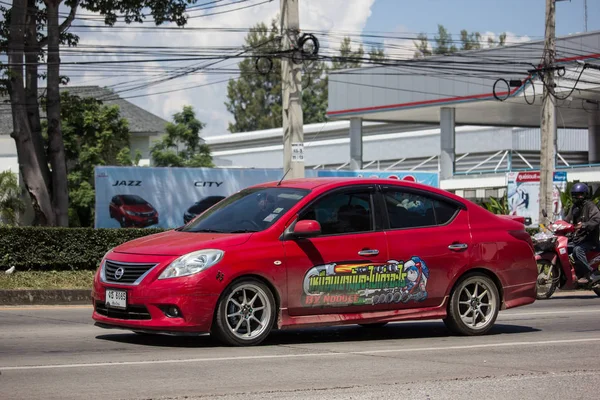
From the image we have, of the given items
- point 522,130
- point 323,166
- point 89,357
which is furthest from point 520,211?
point 323,166

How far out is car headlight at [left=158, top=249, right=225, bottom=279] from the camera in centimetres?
Result: 849

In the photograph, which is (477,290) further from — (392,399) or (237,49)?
(237,49)

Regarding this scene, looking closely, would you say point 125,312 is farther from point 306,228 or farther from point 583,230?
point 583,230

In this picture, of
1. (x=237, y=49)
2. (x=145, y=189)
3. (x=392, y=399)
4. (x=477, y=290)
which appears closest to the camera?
(x=392, y=399)

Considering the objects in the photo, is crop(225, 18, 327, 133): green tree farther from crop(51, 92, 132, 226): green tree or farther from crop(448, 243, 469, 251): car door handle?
crop(448, 243, 469, 251): car door handle

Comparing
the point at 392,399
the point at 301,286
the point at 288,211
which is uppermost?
the point at 288,211

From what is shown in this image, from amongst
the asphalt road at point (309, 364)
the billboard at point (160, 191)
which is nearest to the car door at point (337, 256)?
the asphalt road at point (309, 364)

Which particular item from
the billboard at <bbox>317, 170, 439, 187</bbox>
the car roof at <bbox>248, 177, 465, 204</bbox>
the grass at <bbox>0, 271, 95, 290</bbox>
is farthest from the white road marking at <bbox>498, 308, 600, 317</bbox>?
the billboard at <bbox>317, 170, 439, 187</bbox>

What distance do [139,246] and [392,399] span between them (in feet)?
11.2

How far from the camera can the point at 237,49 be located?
30.6 metres

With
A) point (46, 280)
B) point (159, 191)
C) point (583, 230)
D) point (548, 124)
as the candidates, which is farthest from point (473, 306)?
point (159, 191)

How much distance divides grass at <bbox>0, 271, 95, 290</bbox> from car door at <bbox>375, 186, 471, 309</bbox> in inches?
333

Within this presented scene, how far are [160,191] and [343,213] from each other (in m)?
19.5

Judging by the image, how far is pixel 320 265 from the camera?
9219 mm
